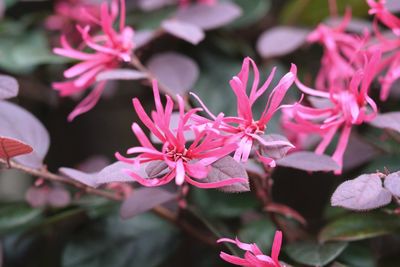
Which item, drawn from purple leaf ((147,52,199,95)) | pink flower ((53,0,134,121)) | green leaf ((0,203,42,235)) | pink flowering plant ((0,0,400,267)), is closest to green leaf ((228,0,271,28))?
pink flowering plant ((0,0,400,267))

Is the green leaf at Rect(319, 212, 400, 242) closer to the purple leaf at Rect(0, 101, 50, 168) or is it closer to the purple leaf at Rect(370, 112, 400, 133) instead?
→ the purple leaf at Rect(370, 112, 400, 133)

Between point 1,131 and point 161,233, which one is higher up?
point 1,131

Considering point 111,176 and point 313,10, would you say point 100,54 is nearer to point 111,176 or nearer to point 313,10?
point 111,176

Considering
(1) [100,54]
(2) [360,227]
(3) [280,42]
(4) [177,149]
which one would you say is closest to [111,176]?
(4) [177,149]

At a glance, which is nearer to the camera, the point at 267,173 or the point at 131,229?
the point at 267,173

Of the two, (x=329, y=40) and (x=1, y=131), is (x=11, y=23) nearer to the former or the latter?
(x=1, y=131)

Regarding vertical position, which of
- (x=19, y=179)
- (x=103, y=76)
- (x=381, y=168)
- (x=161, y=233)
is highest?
(x=103, y=76)

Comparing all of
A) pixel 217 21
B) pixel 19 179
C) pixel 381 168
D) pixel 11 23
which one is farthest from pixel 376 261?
pixel 19 179
